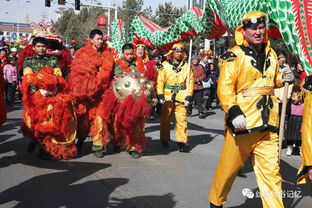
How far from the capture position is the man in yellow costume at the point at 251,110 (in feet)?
12.6

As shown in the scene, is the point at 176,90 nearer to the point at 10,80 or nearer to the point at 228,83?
the point at 228,83

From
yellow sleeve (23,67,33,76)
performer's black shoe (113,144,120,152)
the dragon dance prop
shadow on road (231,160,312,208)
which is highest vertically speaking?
the dragon dance prop

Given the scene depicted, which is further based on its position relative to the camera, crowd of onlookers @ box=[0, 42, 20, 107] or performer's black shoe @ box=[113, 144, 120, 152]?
crowd of onlookers @ box=[0, 42, 20, 107]

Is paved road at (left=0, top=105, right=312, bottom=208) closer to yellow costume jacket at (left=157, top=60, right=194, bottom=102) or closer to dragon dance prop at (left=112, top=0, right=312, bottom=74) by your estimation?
yellow costume jacket at (left=157, top=60, right=194, bottom=102)

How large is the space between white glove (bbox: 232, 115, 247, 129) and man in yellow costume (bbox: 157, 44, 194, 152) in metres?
3.56

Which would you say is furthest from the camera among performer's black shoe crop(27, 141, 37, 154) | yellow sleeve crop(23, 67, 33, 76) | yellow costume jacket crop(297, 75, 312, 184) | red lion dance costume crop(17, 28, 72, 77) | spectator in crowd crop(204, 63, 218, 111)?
spectator in crowd crop(204, 63, 218, 111)

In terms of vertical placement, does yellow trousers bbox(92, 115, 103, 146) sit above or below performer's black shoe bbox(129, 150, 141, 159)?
above

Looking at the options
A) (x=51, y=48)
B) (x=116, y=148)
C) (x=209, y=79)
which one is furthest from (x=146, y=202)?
(x=209, y=79)

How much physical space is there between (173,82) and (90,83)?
1.69 m

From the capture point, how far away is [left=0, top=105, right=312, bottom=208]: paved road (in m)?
4.56

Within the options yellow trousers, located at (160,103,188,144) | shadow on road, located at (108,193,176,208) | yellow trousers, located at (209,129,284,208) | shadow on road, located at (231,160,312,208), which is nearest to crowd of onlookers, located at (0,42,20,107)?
yellow trousers, located at (160,103,188,144)

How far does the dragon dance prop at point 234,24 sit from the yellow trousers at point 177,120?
1.37m

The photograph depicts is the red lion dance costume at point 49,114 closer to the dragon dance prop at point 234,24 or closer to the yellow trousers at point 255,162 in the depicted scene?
the dragon dance prop at point 234,24

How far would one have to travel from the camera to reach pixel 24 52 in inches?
281
